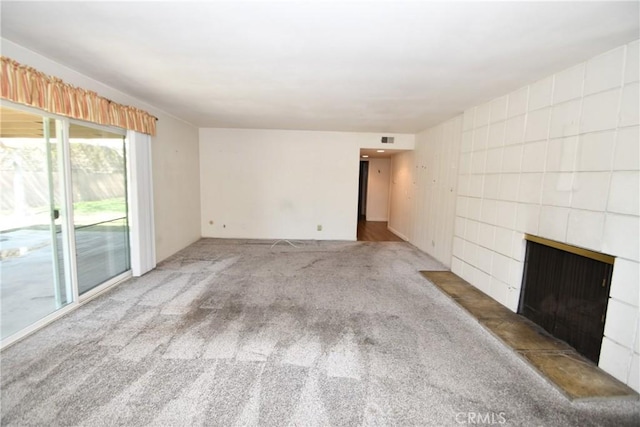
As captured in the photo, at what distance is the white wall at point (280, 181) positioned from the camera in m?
6.09

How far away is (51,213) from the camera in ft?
Answer: 8.56

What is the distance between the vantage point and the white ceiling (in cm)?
167

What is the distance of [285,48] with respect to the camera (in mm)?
2168

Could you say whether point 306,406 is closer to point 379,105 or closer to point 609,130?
point 609,130

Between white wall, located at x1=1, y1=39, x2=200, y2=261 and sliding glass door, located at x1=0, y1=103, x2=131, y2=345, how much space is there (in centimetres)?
70

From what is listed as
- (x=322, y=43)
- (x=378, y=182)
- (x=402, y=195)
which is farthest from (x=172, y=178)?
(x=378, y=182)

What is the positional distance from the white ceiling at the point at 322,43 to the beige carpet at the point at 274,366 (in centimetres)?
238

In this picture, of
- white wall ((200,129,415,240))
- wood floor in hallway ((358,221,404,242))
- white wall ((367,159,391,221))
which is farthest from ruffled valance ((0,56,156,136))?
white wall ((367,159,391,221))

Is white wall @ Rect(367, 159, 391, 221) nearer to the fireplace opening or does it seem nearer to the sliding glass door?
the fireplace opening

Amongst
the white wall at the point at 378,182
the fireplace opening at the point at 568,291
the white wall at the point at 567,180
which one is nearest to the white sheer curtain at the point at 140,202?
the white wall at the point at 567,180

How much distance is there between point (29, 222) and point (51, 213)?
0.70ft

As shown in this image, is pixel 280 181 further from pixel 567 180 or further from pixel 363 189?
pixel 567 180

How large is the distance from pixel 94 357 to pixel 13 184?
5.10 ft

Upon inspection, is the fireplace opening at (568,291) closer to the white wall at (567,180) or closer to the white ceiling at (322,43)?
the white wall at (567,180)
